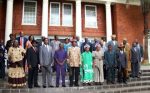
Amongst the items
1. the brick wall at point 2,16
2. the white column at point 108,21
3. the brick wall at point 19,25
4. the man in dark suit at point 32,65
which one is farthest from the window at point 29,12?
the man in dark suit at point 32,65

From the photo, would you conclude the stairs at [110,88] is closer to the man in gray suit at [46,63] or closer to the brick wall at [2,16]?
the man in gray suit at [46,63]

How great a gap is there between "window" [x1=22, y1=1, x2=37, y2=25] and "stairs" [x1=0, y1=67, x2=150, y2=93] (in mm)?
12727

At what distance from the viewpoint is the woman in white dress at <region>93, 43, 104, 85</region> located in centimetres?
Result: 1359

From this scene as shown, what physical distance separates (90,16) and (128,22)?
3612mm

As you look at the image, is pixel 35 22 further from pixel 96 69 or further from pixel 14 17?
pixel 96 69

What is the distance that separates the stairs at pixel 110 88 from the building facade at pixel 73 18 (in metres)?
11.6

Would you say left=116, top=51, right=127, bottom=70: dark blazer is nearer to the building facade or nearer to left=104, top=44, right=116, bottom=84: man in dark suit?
left=104, top=44, right=116, bottom=84: man in dark suit

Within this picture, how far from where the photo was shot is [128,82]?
1437cm

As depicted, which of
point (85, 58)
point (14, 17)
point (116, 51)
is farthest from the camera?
point (14, 17)

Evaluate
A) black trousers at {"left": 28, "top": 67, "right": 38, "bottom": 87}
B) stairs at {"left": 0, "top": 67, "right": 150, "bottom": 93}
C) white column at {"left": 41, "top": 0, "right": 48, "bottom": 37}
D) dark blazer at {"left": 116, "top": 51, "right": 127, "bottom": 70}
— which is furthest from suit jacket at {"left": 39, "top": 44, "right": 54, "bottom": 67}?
white column at {"left": 41, "top": 0, "right": 48, "bottom": 37}

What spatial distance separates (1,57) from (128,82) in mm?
6034

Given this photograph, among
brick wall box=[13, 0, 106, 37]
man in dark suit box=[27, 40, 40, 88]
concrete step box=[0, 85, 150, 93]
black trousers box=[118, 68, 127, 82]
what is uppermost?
brick wall box=[13, 0, 106, 37]

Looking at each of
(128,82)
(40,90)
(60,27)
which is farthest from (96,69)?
(60,27)

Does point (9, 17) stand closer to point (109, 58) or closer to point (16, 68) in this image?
point (109, 58)
